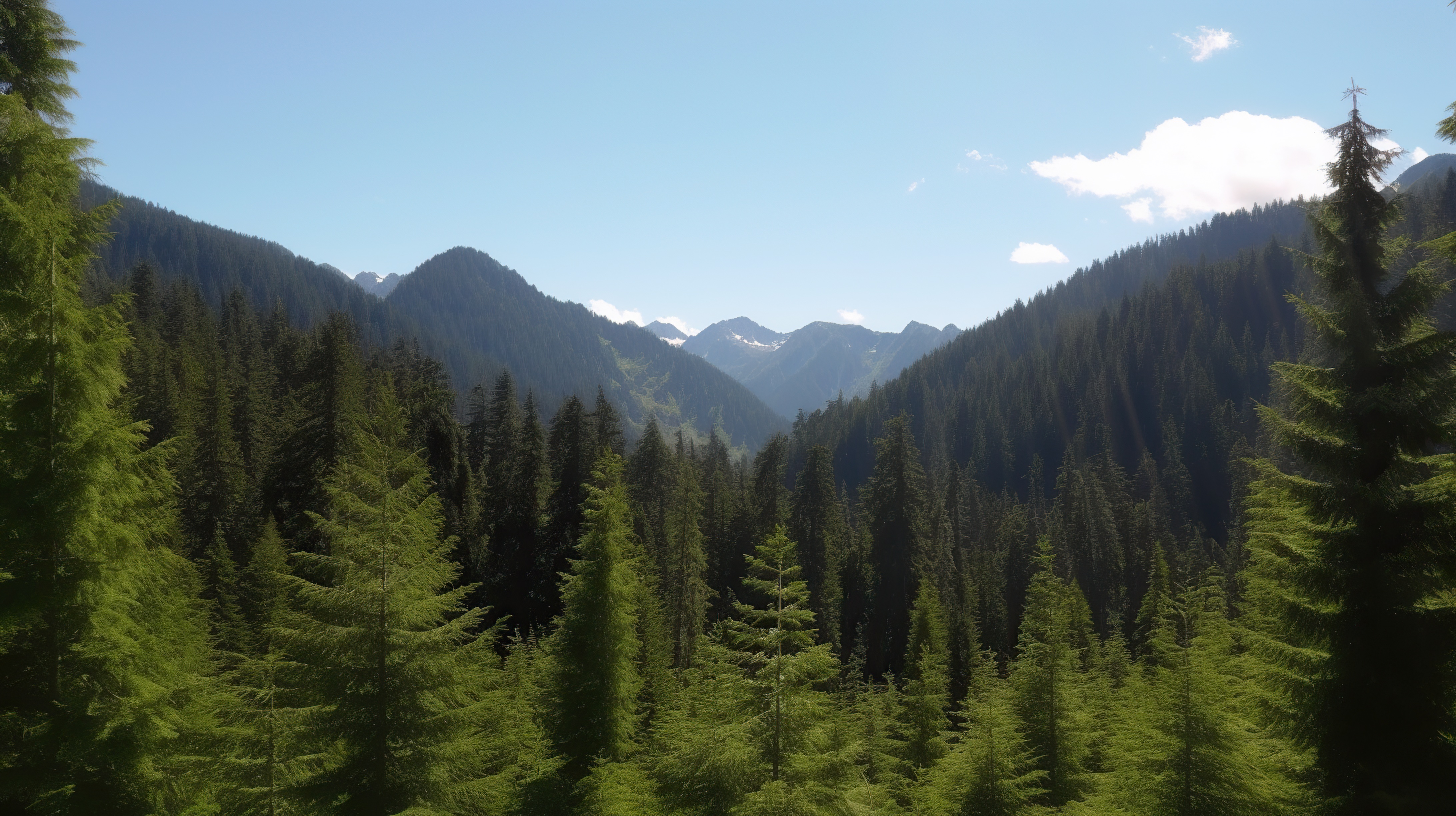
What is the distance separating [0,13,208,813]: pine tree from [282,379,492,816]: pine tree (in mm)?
2585

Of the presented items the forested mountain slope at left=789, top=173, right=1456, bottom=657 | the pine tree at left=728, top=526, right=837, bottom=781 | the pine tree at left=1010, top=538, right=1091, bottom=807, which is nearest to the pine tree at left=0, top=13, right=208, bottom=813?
the pine tree at left=728, top=526, right=837, bottom=781

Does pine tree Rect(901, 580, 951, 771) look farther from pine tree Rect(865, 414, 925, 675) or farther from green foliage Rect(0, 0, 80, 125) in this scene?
green foliage Rect(0, 0, 80, 125)

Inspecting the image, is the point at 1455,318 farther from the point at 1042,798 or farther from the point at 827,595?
the point at 827,595

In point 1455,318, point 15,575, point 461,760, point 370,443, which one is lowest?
point 461,760

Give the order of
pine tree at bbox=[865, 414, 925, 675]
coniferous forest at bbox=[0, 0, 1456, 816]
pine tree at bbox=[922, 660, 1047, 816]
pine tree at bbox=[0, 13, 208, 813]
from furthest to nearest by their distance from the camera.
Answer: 1. pine tree at bbox=[865, 414, 925, 675]
2. pine tree at bbox=[922, 660, 1047, 816]
3. coniferous forest at bbox=[0, 0, 1456, 816]
4. pine tree at bbox=[0, 13, 208, 813]

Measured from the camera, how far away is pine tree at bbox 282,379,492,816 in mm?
11078

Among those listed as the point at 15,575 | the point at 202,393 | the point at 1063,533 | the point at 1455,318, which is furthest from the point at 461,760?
the point at 1063,533

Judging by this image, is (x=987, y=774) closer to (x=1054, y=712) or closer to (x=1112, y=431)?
(x=1054, y=712)

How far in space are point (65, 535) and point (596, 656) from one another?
11.4 metres

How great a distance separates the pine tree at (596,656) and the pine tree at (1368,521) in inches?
564

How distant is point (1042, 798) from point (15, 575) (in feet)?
77.1

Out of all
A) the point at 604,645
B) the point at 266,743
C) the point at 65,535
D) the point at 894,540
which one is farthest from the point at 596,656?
the point at 894,540

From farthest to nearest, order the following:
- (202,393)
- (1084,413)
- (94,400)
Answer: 1. (1084,413)
2. (202,393)
3. (94,400)

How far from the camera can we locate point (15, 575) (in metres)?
10.6
